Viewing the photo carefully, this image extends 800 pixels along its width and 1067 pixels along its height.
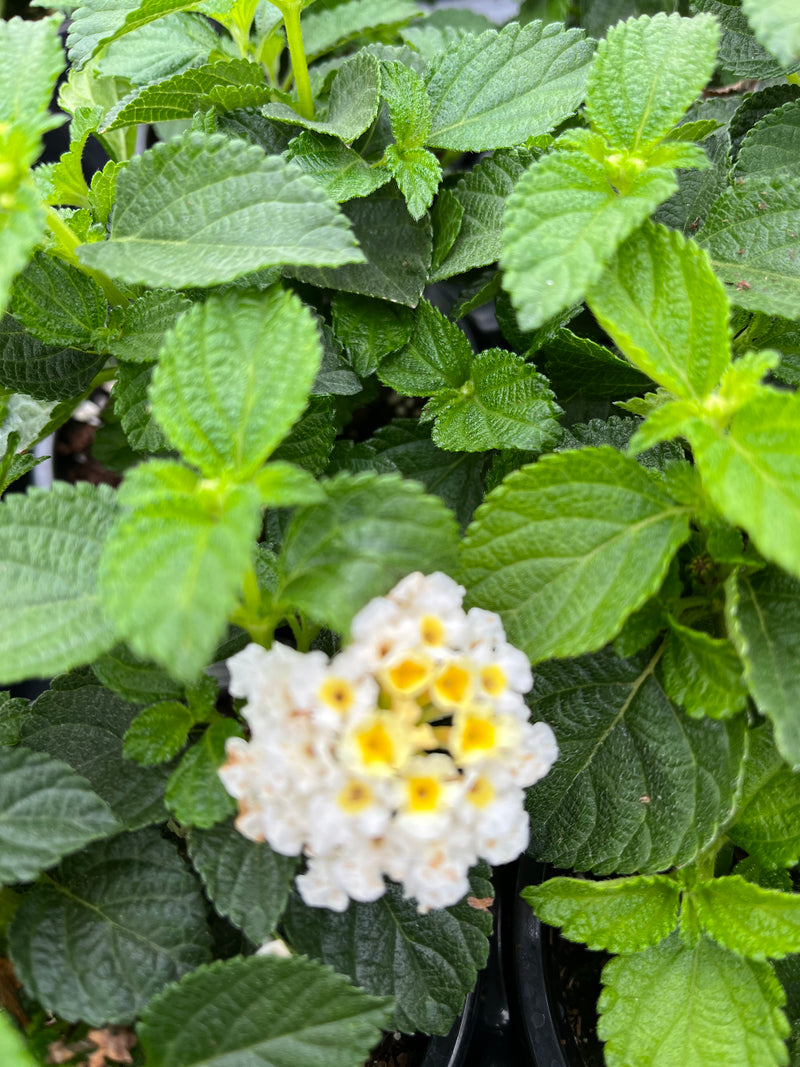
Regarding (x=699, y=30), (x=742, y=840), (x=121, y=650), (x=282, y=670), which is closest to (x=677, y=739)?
(x=742, y=840)

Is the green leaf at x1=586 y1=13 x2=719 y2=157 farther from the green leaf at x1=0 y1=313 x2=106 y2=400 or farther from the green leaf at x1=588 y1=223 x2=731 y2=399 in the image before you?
the green leaf at x1=0 y1=313 x2=106 y2=400

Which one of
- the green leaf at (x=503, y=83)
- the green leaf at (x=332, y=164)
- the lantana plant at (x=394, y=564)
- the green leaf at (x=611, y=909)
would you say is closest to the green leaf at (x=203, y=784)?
the lantana plant at (x=394, y=564)

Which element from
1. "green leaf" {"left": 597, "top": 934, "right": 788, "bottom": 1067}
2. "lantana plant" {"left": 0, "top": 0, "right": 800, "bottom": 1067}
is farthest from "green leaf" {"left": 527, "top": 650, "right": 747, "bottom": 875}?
"green leaf" {"left": 597, "top": 934, "right": 788, "bottom": 1067}

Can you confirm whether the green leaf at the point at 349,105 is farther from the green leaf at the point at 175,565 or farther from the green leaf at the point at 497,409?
the green leaf at the point at 175,565

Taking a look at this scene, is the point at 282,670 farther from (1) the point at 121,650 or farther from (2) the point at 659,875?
(2) the point at 659,875

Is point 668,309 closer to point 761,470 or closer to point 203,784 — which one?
point 761,470

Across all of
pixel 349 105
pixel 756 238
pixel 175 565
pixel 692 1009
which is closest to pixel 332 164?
pixel 349 105
